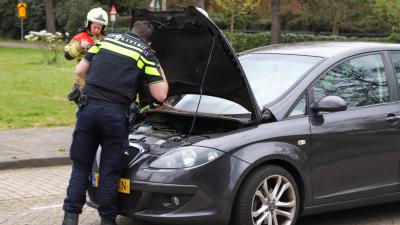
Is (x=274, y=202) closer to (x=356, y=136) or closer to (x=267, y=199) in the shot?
(x=267, y=199)

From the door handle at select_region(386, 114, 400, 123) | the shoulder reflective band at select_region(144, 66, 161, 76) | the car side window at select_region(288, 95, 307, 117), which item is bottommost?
the door handle at select_region(386, 114, 400, 123)

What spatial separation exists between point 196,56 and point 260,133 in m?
0.99

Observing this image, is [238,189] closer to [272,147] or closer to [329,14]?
[272,147]

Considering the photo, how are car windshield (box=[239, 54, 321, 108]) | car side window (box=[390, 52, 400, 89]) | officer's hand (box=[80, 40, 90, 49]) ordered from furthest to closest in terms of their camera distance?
officer's hand (box=[80, 40, 90, 49]) < car side window (box=[390, 52, 400, 89]) < car windshield (box=[239, 54, 321, 108])

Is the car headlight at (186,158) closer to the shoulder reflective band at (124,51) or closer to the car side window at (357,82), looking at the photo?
the shoulder reflective band at (124,51)

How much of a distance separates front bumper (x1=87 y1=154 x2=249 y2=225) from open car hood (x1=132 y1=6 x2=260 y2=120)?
25.0 inches

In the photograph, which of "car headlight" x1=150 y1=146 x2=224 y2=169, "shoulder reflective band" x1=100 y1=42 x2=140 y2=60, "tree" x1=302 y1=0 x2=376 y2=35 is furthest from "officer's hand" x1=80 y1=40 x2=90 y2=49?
"tree" x1=302 y1=0 x2=376 y2=35

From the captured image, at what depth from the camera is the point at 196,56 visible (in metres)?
5.75

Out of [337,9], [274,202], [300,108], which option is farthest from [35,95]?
[337,9]

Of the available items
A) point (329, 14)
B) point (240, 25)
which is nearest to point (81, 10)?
point (240, 25)

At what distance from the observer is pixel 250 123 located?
5297mm

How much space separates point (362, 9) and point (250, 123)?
1756 inches

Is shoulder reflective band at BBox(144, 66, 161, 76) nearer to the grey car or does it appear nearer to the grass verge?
the grey car

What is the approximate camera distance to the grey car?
195 inches
